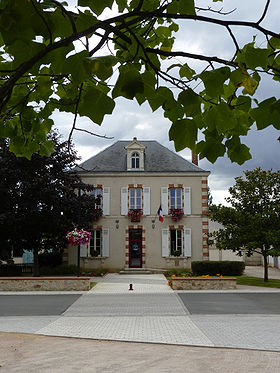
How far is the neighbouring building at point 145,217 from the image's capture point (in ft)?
88.4

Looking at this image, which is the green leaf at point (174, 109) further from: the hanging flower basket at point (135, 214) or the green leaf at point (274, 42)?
the hanging flower basket at point (135, 214)

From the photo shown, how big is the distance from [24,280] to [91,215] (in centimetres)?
767

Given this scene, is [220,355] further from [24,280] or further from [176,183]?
[176,183]

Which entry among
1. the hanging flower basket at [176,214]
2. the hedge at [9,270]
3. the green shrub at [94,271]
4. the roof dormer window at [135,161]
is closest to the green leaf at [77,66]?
the green shrub at [94,271]

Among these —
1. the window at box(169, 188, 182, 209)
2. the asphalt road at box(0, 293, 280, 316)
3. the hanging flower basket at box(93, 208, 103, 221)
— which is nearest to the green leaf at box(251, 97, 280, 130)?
the asphalt road at box(0, 293, 280, 316)

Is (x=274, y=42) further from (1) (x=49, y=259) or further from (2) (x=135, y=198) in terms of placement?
(1) (x=49, y=259)

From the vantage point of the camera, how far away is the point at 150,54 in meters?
2.50

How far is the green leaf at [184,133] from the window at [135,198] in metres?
25.4

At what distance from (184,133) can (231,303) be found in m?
12.6

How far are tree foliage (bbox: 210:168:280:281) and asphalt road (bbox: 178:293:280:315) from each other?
3.65 meters

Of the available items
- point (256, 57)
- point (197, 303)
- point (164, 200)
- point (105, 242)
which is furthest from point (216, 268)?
point (256, 57)

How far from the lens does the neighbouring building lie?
26938mm

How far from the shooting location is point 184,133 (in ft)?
7.22

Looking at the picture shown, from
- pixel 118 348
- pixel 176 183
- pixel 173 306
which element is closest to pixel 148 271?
A: pixel 176 183
